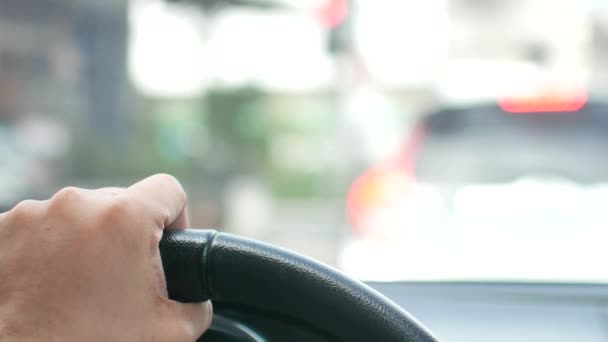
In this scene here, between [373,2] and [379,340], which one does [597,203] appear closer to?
[379,340]

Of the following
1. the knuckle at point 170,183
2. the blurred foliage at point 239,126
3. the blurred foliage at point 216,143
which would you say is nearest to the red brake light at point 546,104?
the knuckle at point 170,183

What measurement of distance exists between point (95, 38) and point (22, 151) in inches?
56.1

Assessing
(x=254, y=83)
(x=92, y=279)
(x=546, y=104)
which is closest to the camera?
(x=92, y=279)

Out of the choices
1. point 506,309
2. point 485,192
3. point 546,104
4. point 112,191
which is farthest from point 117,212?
point 546,104

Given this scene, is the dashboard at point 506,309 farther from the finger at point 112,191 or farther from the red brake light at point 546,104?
the red brake light at point 546,104

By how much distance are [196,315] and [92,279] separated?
0.09m

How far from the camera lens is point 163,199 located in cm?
84

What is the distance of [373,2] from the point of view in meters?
9.02

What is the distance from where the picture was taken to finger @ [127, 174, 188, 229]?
32.4 inches

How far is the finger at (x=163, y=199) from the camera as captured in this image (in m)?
0.82

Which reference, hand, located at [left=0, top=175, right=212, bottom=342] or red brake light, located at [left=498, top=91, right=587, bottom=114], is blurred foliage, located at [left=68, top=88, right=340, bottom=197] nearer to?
red brake light, located at [left=498, top=91, right=587, bottom=114]

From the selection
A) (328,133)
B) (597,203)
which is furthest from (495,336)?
(328,133)

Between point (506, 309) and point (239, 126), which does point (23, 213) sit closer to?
point (506, 309)

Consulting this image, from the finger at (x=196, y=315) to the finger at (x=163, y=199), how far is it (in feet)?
0.23
